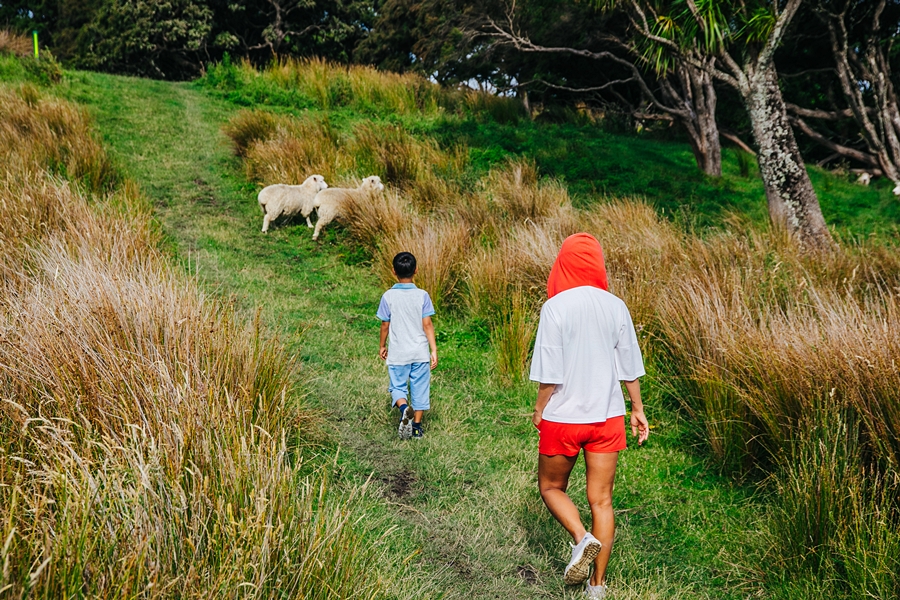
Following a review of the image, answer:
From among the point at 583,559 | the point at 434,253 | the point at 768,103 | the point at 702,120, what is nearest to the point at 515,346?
the point at 434,253

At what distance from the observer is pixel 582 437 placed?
3027mm

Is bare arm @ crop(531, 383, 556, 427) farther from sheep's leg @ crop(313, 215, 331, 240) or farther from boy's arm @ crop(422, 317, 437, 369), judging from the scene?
sheep's leg @ crop(313, 215, 331, 240)

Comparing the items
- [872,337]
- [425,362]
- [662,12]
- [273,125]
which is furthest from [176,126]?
[872,337]

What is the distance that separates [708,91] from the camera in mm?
14766

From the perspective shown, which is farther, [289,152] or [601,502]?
[289,152]

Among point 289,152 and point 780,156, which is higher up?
point 289,152

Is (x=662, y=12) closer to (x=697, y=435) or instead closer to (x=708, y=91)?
(x=708, y=91)

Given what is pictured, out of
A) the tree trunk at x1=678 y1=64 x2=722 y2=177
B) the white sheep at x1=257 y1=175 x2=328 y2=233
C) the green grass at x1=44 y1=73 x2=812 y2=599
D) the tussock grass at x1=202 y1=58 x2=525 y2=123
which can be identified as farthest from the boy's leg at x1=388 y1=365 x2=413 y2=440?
the tussock grass at x1=202 y1=58 x2=525 y2=123

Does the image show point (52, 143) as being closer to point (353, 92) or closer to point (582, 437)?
point (353, 92)

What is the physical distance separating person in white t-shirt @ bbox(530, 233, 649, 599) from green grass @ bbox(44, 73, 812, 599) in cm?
41

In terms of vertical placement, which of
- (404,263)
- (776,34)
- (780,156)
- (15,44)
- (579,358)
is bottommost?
(579,358)

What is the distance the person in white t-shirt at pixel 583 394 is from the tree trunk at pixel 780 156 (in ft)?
22.0

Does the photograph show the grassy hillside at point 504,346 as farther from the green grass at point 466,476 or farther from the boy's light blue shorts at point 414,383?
the boy's light blue shorts at point 414,383

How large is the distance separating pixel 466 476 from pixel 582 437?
1.37m
